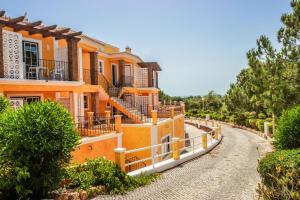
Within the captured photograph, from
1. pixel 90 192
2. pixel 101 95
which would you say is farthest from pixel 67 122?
pixel 101 95

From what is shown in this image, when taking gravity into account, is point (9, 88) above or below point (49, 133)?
above

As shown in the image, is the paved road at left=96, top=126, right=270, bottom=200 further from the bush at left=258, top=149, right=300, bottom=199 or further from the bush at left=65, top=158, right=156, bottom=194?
the bush at left=258, top=149, right=300, bottom=199

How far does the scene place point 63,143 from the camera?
26.6 ft

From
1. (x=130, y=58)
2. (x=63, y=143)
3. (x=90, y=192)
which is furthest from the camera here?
(x=130, y=58)

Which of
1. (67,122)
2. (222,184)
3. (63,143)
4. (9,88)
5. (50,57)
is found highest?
(50,57)

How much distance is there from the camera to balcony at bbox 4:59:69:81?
45.8 feet

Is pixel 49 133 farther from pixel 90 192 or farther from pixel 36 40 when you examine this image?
pixel 36 40

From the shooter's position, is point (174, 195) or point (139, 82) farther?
point (139, 82)

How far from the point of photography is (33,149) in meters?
7.62

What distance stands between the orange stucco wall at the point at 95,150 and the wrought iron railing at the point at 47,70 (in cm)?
465

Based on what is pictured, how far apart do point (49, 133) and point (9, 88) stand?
23.2ft

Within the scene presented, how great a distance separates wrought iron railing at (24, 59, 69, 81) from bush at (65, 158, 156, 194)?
7.09 meters

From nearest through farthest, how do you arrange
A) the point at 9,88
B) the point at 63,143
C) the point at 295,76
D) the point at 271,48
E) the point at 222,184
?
1. the point at 63,143
2. the point at 222,184
3. the point at 9,88
4. the point at 295,76
5. the point at 271,48

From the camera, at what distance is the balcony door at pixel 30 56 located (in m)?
15.4
